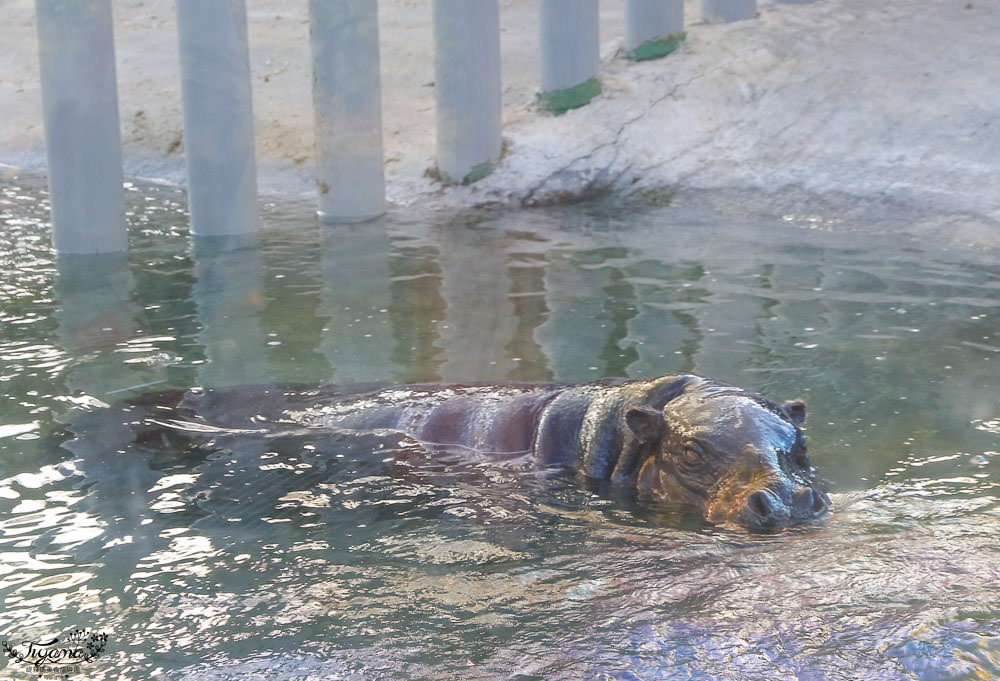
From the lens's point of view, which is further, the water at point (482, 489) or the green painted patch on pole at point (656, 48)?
the green painted patch on pole at point (656, 48)

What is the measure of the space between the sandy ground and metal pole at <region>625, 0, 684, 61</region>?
8.1 inches

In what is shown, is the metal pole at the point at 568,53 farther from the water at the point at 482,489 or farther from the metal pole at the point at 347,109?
the water at the point at 482,489

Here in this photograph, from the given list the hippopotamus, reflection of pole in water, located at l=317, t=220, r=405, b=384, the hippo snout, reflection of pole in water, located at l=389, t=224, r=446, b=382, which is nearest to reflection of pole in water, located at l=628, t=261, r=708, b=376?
reflection of pole in water, located at l=389, t=224, r=446, b=382

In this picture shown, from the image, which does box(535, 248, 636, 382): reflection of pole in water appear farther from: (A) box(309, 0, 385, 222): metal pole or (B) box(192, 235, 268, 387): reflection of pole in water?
(A) box(309, 0, 385, 222): metal pole

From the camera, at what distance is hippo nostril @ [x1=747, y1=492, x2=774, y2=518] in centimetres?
439

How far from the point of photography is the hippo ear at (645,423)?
16.1ft

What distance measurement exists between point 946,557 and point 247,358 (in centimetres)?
445

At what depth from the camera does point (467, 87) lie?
12633 millimetres

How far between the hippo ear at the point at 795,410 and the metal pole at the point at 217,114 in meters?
7.48

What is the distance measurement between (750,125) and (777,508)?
30.4 ft

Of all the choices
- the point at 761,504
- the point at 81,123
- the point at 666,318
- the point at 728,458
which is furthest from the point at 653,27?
the point at 761,504

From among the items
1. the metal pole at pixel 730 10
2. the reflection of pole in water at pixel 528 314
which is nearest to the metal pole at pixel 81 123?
the reflection of pole in water at pixel 528 314

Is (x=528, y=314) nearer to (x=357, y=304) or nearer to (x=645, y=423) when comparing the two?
(x=357, y=304)

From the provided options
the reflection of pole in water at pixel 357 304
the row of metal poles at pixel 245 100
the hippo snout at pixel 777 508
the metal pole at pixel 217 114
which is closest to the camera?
the hippo snout at pixel 777 508
